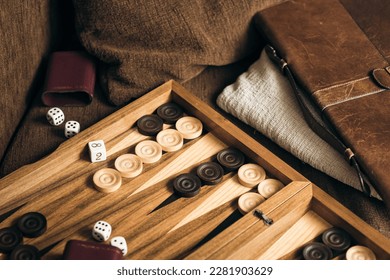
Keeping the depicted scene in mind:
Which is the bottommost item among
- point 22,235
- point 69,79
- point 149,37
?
point 22,235

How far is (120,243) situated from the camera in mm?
1406

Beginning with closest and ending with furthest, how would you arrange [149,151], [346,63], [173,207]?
[173,207], [149,151], [346,63]

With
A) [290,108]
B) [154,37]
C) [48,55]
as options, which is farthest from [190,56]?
[48,55]

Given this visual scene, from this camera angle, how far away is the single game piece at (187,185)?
1.54 metres

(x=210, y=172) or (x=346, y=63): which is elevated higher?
(x=346, y=63)

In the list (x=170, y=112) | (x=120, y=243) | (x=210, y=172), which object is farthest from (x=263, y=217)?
(x=170, y=112)

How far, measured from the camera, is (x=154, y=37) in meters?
1.73

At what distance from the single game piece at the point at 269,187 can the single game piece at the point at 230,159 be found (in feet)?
0.27

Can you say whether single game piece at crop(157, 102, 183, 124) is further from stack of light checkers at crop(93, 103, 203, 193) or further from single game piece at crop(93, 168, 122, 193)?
single game piece at crop(93, 168, 122, 193)

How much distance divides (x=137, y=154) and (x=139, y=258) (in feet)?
0.99

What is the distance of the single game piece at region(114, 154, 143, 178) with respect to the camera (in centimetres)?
158

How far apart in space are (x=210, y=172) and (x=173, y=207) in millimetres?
136

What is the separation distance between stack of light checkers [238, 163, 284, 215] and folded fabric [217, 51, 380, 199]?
130 mm

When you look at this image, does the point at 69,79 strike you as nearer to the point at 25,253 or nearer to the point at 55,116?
the point at 55,116
